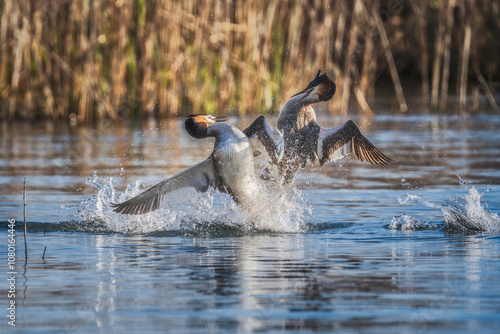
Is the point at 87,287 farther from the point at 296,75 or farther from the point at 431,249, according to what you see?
the point at 296,75

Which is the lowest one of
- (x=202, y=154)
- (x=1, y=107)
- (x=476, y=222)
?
(x=476, y=222)

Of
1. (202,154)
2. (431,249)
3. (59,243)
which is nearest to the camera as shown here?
(431,249)

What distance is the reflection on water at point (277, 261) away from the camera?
455 centimetres

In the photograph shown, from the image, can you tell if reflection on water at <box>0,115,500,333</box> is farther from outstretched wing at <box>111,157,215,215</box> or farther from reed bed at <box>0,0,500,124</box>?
reed bed at <box>0,0,500,124</box>

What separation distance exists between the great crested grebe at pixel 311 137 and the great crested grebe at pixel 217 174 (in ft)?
0.90

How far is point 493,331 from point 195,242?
121 inches

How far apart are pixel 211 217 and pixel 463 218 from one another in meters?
1.95

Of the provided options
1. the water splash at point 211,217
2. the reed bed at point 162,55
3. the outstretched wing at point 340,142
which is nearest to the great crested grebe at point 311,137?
the outstretched wing at point 340,142

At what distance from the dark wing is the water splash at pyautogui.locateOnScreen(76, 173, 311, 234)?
0.33m

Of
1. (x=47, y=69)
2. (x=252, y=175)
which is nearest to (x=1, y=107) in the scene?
(x=47, y=69)

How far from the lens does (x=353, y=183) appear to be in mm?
10273

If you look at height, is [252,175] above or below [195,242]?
above

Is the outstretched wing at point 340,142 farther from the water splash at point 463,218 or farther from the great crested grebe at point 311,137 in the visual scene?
the water splash at point 463,218

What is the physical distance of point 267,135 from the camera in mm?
7824
